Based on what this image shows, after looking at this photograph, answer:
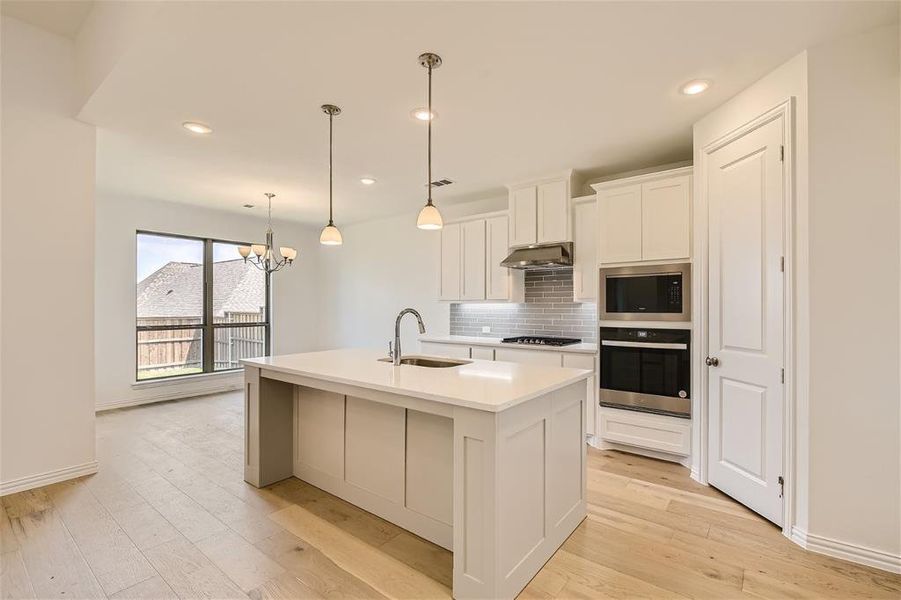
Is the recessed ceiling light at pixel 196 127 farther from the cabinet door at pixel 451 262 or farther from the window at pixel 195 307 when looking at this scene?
the window at pixel 195 307

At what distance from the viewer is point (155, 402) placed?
5391 mm

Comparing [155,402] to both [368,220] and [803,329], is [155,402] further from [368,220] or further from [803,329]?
[803,329]

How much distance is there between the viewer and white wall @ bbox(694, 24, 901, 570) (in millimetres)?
2025

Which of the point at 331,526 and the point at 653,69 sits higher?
the point at 653,69

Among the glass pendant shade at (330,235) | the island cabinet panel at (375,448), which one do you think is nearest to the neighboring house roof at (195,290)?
the glass pendant shade at (330,235)

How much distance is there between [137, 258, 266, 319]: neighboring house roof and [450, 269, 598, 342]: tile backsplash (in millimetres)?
3443

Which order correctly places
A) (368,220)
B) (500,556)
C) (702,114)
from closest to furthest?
(500,556), (702,114), (368,220)

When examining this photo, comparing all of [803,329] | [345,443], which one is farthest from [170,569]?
[803,329]

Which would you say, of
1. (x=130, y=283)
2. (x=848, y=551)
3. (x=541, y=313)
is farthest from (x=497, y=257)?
(x=130, y=283)

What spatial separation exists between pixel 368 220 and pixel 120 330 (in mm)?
3506

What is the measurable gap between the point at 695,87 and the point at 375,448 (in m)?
2.94

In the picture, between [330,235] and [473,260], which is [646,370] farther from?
[330,235]

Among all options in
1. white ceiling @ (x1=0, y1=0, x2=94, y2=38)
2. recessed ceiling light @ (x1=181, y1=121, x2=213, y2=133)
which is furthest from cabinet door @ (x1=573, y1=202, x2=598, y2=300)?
white ceiling @ (x1=0, y1=0, x2=94, y2=38)

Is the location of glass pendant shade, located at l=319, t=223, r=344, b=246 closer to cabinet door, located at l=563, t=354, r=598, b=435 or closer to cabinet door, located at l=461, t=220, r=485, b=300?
cabinet door, located at l=461, t=220, r=485, b=300
